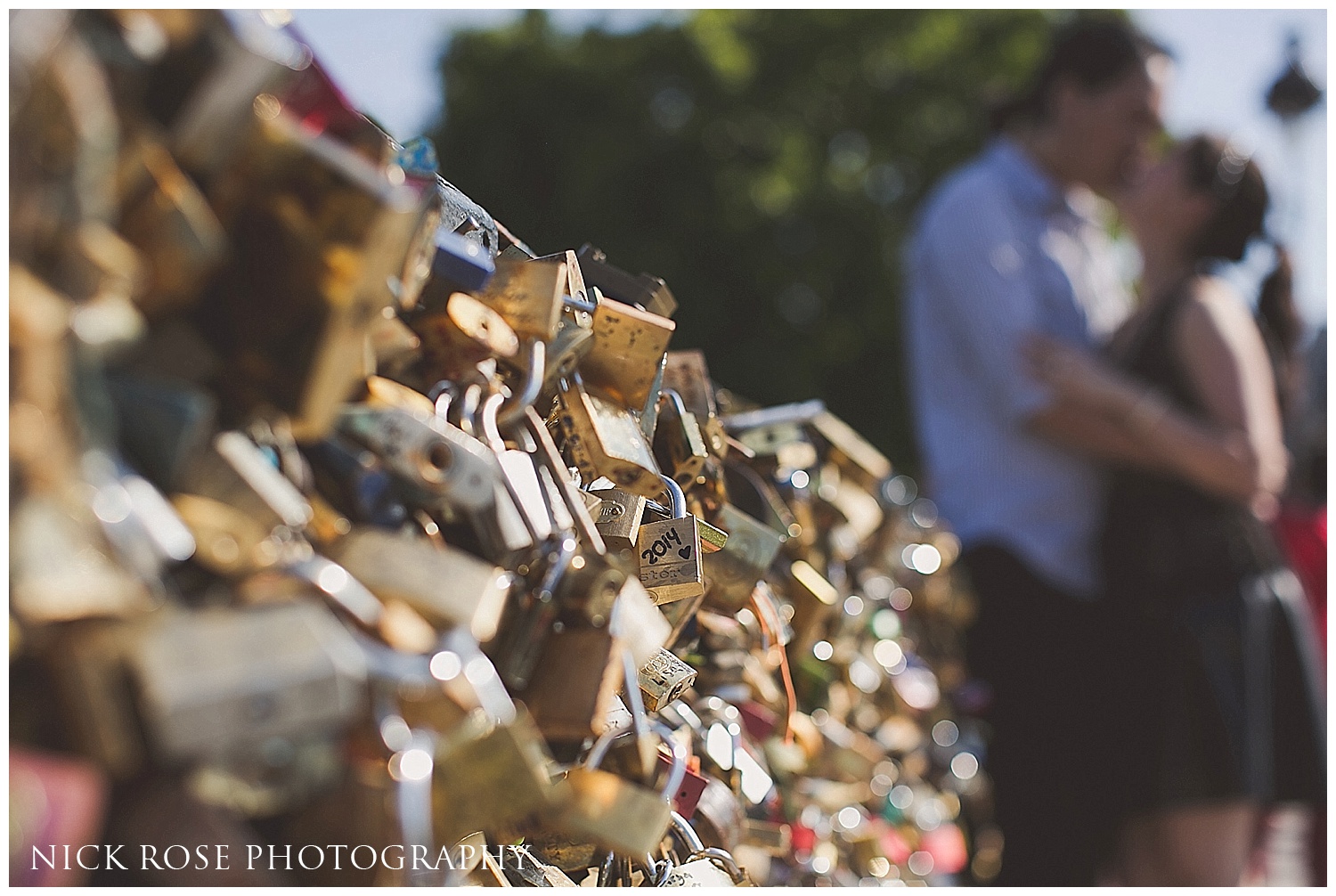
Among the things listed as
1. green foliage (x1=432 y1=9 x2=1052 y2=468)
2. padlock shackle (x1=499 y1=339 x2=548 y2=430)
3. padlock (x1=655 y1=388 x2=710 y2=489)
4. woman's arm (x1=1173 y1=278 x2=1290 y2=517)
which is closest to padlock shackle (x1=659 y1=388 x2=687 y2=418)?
padlock (x1=655 y1=388 x2=710 y2=489)

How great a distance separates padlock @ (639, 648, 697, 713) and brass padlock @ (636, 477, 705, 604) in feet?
0.15

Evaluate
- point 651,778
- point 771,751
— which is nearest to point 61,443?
point 651,778

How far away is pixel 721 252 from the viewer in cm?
1423

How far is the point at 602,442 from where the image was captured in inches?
34.0

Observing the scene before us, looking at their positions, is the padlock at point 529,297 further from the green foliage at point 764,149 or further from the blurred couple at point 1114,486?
the green foliage at point 764,149

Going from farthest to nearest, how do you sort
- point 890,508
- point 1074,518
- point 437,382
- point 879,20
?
point 879,20 < point 1074,518 < point 890,508 < point 437,382

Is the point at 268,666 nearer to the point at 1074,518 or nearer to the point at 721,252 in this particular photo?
the point at 1074,518

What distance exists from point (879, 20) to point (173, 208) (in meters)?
16.2

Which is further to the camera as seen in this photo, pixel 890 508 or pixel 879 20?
pixel 879 20

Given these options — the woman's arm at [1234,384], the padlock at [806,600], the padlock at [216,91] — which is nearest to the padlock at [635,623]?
the padlock at [216,91]

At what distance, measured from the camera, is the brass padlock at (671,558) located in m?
0.85

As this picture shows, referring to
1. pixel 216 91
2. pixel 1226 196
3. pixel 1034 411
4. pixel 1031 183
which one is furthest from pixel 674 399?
pixel 1226 196

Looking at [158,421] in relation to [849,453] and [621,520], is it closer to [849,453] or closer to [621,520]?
[621,520]

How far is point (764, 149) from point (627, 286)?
14450mm
